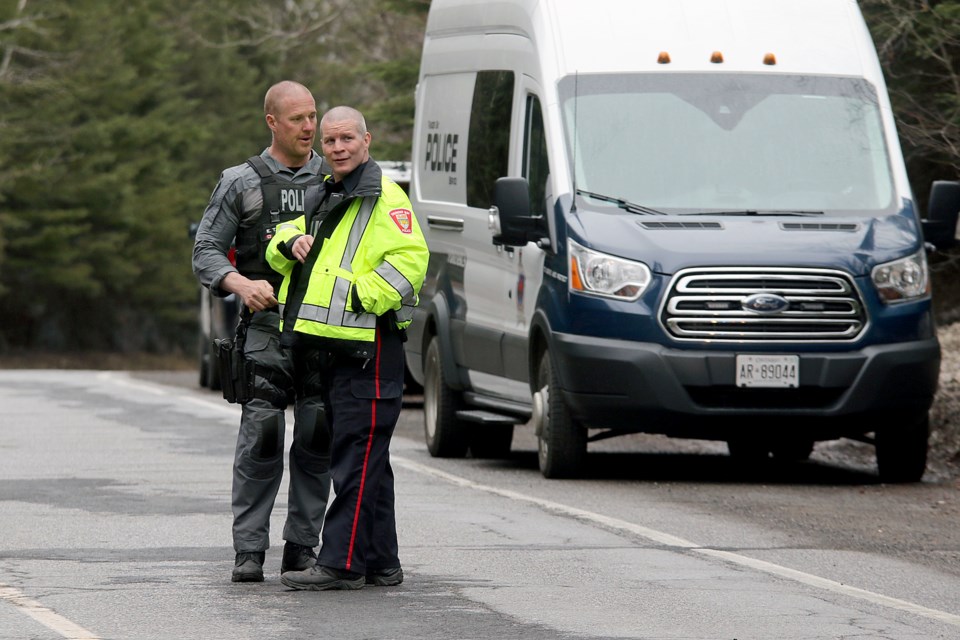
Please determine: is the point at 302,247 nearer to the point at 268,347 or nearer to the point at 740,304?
the point at 268,347

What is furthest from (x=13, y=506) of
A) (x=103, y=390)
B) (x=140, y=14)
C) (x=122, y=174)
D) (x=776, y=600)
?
(x=140, y=14)

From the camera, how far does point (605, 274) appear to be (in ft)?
38.0

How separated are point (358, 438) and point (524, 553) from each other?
1.42m

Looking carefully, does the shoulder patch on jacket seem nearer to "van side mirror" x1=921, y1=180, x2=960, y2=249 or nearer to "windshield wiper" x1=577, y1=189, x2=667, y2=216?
"windshield wiper" x1=577, y1=189, x2=667, y2=216

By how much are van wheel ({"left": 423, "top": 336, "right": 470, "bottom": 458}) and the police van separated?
20 millimetres

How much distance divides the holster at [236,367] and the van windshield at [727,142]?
4417mm

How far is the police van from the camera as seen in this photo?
454 inches

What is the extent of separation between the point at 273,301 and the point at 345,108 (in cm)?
74

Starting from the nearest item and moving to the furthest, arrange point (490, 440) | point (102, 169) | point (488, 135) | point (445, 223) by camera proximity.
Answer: point (488, 135), point (490, 440), point (445, 223), point (102, 169)

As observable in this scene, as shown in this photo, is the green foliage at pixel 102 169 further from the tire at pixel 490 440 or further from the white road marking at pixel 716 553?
the white road marking at pixel 716 553

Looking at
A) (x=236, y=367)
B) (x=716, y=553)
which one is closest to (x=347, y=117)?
(x=236, y=367)

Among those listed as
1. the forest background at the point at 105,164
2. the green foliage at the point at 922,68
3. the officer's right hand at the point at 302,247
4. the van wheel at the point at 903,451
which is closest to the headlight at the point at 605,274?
the van wheel at the point at 903,451

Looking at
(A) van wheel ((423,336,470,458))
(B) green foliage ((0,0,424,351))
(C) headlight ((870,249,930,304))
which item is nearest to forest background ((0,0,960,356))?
(B) green foliage ((0,0,424,351))

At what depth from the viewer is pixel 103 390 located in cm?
2325
